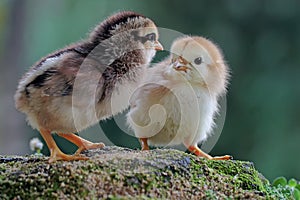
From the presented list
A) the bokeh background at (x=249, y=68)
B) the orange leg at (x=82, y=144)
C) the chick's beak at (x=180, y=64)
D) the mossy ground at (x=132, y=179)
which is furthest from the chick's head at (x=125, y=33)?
the bokeh background at (x=249, y=68)

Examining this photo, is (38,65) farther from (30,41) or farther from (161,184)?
(30,41)

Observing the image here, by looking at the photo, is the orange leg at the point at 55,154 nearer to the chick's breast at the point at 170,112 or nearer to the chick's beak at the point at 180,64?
the chick's breast at the point at 170,112

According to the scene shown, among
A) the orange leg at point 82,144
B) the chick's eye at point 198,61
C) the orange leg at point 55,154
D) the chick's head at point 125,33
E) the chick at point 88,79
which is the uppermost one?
the chick's eye at point 198,61

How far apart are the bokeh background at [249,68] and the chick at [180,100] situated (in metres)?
3.71

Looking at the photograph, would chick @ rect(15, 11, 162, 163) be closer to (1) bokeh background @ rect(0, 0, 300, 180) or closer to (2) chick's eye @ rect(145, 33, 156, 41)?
(2) chick's eye @ rect(145, 33, 156, 41)

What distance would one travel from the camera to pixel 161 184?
Result: 88.2 inches

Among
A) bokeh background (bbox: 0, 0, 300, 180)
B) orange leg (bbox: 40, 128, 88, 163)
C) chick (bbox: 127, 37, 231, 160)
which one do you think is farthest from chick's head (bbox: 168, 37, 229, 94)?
bokeh background (bbox: 0, 0, 300, 180)

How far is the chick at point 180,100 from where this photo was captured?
3.05 meters

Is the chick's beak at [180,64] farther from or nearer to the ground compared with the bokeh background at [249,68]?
nearer to the ground

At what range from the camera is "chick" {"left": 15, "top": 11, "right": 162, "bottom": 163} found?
2.65 m

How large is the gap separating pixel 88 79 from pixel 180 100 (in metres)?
0.60

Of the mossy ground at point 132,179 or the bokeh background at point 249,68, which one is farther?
the bokeh background at point 249,68

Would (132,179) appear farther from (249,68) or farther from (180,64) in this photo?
(249,68)

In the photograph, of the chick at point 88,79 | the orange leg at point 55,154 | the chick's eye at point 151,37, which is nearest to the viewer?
the orange leg at point 55,154
